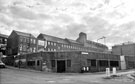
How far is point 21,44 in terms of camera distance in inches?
2023

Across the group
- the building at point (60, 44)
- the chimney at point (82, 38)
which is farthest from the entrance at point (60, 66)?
the chimney at point (82, 38)

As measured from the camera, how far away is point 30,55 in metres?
32.9

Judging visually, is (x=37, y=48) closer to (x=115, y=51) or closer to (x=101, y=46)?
(x=115, y=51)

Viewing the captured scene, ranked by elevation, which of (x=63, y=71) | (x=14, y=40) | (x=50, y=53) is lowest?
(x=63, y=71)

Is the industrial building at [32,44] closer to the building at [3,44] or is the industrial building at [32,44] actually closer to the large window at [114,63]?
the building at [3,44]

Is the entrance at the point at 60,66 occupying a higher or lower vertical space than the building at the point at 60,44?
lower

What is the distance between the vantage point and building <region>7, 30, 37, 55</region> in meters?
51.2

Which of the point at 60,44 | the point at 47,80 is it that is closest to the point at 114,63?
the point at 47,80

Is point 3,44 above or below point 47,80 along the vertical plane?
above

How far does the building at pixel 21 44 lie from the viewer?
51.2m

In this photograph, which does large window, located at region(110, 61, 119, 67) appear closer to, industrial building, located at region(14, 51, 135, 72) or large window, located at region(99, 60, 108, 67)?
large window, located at region(99, 60, 108, 67)

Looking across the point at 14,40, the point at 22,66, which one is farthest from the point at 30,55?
the point at 14,40

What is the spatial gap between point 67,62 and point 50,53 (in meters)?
4.03

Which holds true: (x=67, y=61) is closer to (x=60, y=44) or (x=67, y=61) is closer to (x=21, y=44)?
(x=21, y=44)
